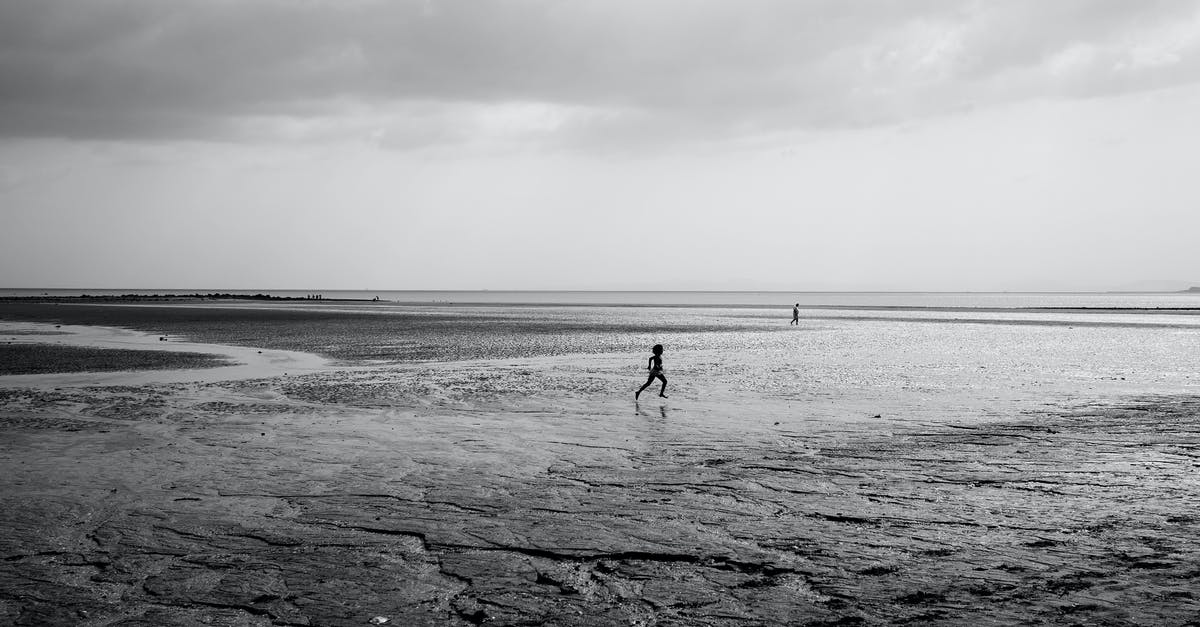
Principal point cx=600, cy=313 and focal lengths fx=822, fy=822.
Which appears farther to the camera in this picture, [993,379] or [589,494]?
[993,379]

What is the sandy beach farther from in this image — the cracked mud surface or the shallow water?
the shallow water

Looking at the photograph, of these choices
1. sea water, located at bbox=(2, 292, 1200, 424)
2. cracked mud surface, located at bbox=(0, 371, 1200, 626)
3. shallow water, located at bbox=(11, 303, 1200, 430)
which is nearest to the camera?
cracked mud surface, located at bbox=(0, 371, 1200, 626)

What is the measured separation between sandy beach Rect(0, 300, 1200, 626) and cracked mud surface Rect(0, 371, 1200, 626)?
0.13ft

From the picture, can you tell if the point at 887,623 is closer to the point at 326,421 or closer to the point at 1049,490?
the point at 1049,490

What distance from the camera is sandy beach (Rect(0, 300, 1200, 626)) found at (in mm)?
6496

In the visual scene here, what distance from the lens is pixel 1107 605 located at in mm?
6297

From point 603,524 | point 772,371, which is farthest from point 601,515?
point 772,371

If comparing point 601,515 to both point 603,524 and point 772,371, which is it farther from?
point 772,371

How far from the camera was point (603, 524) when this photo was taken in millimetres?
8688

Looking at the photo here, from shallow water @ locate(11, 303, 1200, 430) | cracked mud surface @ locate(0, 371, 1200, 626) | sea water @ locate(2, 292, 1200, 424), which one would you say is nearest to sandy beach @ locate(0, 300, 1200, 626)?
cracked mud surface @ locate(0, 371, 1200, 626)

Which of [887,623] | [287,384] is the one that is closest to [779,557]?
[887,623]

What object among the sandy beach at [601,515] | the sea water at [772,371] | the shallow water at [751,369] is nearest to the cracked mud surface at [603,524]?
the sandy beach at [601,515]

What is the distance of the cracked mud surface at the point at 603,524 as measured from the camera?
646 centimetres

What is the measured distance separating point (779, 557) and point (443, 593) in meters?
3.06
